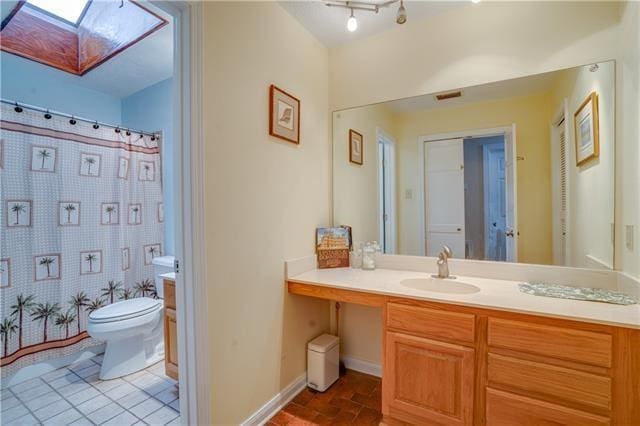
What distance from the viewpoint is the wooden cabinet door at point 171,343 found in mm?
1822

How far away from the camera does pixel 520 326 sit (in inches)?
45.9

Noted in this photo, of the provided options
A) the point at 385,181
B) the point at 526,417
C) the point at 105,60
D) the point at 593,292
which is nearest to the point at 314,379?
the point at 526,417

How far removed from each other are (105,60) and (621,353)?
147 inches

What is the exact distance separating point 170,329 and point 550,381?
207 centimetres

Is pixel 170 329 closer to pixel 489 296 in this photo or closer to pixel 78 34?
pixel 489 296

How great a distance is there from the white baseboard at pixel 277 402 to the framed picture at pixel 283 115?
1.61m

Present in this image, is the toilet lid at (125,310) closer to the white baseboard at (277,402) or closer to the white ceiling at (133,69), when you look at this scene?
the white baseboard at (277,402)

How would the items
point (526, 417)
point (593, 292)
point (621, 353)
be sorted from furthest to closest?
point (593, 292) → point (526, 417) → point (621, 353)

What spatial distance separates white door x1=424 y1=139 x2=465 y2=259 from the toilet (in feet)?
7.08

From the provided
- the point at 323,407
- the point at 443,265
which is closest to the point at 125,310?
the point at 323,407

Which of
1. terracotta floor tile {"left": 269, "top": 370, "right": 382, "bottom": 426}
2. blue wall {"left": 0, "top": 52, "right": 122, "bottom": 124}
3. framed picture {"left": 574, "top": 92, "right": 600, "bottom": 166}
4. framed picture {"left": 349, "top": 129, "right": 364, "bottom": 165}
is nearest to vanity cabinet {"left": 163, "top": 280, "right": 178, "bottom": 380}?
terracotta floor tile {"left": 269, "top": 370, "right": 382, "bottom": 426}

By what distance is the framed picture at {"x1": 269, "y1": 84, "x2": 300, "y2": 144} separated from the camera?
66.2 inches

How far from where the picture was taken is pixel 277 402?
5.56 ft

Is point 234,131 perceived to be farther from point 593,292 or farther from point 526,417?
point 593,292
